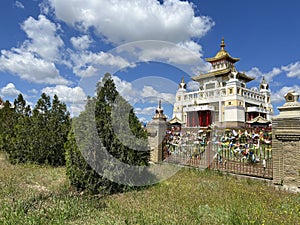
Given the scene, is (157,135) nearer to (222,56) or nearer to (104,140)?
(104,140)

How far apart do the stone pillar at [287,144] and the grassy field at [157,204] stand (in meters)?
0.36

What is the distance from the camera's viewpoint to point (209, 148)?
23.8 feet

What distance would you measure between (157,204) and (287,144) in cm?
347

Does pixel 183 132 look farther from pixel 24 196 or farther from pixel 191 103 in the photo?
pixel 191 103

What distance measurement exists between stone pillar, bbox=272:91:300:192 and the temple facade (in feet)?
59.7

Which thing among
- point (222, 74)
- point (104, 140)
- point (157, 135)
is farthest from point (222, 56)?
point (104, 140)

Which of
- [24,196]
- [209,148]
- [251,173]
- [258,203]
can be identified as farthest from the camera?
[209,148]

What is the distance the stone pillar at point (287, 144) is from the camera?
16.2 ft

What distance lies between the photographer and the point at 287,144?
5.11 meters

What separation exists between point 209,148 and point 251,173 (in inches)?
63.1

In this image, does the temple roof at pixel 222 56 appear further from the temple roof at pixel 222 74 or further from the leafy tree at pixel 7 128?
the leafy tree at pixel 7 128

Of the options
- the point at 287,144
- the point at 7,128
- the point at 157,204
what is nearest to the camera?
the point at 157,204

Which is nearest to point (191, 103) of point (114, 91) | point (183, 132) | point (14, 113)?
point (183, 132)

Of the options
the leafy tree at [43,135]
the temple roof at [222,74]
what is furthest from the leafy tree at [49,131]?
the temple roof at [222,74]
